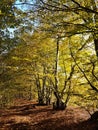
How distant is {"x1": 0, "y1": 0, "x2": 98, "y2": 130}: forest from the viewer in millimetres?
9216

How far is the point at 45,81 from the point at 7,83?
6.97m

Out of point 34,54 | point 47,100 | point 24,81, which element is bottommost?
point 47,100

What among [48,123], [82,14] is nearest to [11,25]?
[82,14]

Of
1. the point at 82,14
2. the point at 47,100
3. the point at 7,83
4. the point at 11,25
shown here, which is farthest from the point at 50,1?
the point at 7,83

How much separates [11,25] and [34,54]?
1473cm

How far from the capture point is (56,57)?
23.1 m

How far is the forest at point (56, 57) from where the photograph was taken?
9.22 metres

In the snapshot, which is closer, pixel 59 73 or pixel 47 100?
pixel 59 73

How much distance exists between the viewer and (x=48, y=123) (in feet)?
56.7

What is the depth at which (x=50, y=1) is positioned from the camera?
9703 mm

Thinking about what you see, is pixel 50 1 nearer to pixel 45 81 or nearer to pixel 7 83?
pixel 45 81

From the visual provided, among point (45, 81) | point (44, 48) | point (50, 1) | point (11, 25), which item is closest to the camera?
point (11, 25)

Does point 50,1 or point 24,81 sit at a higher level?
point 50,1

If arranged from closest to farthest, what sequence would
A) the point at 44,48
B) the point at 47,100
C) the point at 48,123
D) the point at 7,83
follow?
the point at 48,123 < the point at 44,48 < the point at 47,100 < the point at 7,83
